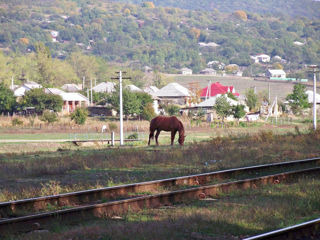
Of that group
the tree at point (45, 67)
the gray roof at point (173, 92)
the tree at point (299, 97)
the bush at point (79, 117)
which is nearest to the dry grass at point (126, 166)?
the bush at point (79, 117)

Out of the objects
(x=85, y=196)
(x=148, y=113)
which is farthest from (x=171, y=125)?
(x=148, y=113)

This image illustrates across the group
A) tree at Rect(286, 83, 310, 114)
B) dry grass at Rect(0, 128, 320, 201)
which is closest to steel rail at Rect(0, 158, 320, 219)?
dry grass at Rect(0, 128, 320, 201)

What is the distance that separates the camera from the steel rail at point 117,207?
1023cm

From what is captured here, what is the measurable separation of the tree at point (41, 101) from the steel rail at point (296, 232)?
299ft

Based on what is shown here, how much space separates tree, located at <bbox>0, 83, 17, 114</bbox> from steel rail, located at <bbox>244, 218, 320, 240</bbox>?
90.4 meters

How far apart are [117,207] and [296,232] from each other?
402 centimetres

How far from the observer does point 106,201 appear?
518 inches

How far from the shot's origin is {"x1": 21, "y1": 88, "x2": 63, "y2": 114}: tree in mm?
97625

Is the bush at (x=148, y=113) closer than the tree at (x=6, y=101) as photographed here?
Yes

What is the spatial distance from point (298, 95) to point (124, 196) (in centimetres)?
9312

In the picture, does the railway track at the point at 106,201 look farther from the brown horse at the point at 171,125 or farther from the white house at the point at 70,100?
the white house at the point at 70,100

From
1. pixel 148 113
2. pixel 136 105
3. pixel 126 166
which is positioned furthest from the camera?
pixel 136 105

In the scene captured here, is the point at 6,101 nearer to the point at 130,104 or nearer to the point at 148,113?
the point at 130,104

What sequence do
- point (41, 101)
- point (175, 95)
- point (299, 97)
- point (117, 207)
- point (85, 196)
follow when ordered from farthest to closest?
point (175, 95) < point (299, 97) < point (41, 101) < point (85, 196) < point (117, 207)
